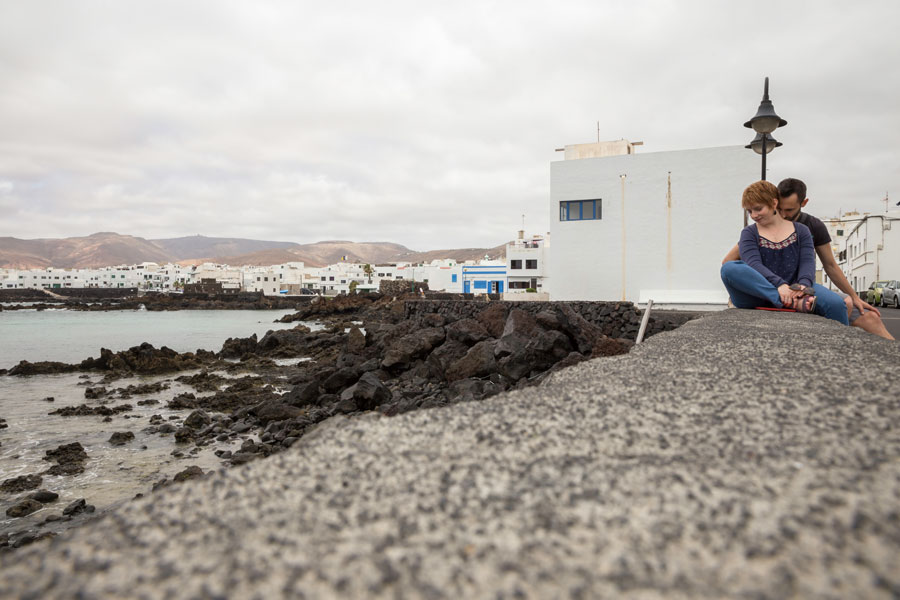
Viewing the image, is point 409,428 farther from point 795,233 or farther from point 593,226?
point 593,226

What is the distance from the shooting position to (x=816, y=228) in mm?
4492

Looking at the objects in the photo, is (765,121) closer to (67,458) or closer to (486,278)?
(67,458)

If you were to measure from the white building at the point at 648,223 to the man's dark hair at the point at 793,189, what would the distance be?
41.7ft

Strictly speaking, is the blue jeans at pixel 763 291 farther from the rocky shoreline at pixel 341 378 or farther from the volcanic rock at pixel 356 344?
the volcanic rock at pixel 356 344

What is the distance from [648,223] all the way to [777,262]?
1474 centimetres

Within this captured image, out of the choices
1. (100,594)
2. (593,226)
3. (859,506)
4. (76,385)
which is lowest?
(76,385)

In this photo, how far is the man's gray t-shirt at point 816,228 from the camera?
4465 mm

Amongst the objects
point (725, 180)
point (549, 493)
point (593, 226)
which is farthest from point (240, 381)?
point (725, 180)

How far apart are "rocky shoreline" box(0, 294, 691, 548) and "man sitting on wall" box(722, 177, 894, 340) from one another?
7.71 ft

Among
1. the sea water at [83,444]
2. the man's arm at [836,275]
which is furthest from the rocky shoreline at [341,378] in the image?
the man's arm at [836,275]

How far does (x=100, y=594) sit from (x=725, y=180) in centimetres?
1965

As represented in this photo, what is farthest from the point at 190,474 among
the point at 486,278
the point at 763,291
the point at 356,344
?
the point at 486,278

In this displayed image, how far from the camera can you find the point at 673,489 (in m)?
1.36

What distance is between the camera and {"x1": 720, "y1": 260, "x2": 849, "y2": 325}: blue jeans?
4301 mm
